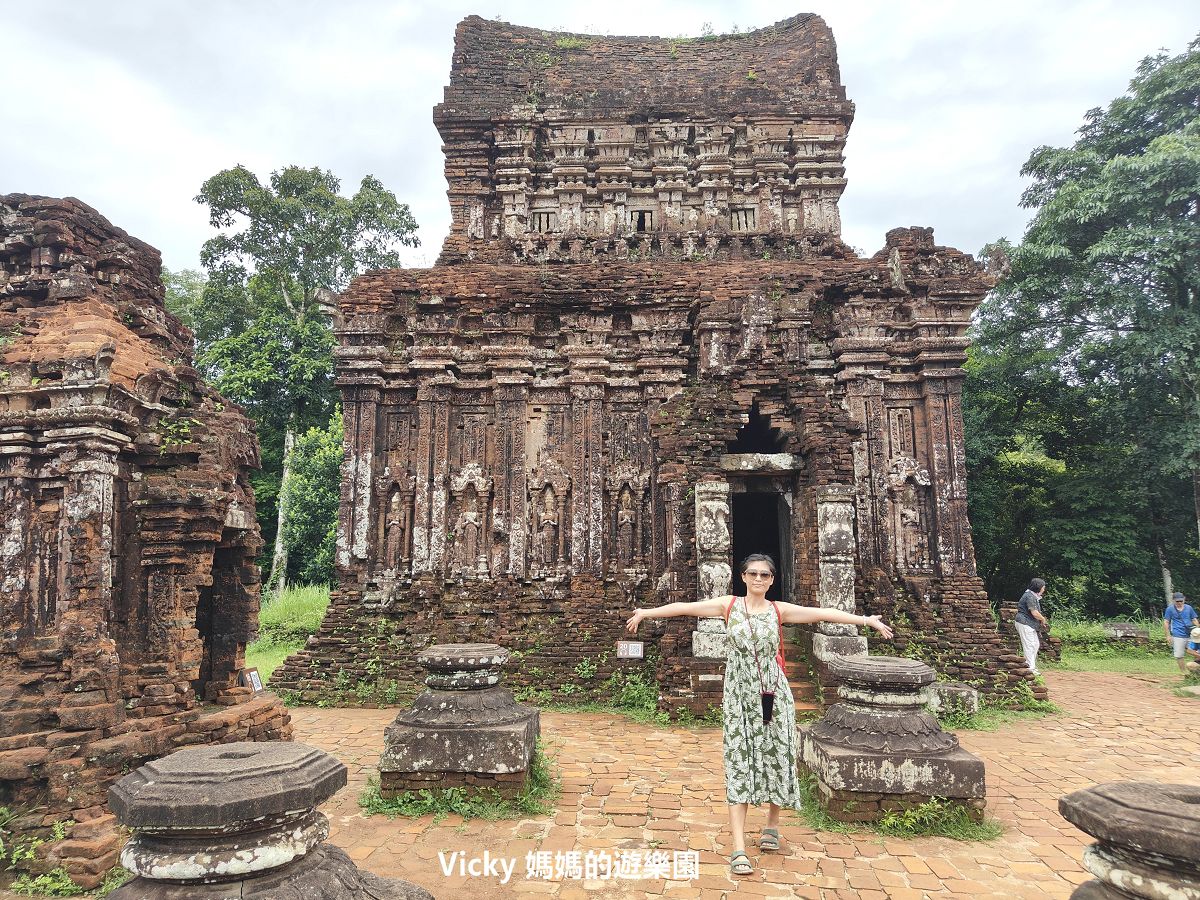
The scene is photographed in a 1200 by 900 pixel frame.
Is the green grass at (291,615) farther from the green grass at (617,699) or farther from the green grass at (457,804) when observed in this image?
the green grass at (457,804)

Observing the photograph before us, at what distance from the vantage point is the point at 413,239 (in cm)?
2583

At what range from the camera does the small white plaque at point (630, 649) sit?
1017 centimetres

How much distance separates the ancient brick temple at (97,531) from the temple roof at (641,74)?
1070 cm

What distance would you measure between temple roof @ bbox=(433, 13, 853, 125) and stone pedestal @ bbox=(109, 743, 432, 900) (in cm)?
1494


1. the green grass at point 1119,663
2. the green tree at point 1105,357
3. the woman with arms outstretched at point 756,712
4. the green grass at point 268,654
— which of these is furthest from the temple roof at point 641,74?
the woman with arms outstretched at point 756,712

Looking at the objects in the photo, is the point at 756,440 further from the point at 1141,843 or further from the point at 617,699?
the point at 1141,843

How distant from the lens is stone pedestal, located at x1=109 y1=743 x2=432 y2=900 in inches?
105

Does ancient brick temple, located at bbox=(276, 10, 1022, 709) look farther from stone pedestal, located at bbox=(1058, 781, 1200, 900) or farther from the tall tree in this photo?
the tall tree

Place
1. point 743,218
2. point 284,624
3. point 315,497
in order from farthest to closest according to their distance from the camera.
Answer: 1. point 315,497
2. point 284,624
3. point 743,218

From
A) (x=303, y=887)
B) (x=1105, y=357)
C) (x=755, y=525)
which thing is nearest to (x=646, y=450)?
(x=755, y=525)

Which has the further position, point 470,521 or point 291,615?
point 291,615

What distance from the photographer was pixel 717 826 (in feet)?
17.7

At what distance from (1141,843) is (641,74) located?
17507 mm

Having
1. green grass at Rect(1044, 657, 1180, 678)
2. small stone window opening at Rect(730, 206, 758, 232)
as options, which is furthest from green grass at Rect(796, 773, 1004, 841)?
small stone window opening at Rect(730, 206, 758, 232)
